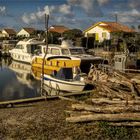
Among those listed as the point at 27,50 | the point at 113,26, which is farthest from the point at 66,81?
the point at 113,26

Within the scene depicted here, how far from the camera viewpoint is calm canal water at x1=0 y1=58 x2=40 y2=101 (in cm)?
2689

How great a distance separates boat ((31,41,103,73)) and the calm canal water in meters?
2.74

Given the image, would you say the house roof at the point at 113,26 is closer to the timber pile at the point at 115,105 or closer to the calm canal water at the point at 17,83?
the calm canal water at the point at 17,83

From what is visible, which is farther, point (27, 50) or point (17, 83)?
point (27, 50)

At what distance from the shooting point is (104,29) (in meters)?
74.9

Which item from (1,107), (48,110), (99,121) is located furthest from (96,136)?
(1,107)

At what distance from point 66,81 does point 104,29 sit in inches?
2042

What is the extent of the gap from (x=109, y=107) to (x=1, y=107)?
5893 mm

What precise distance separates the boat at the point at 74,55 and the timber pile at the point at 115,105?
17087 mm

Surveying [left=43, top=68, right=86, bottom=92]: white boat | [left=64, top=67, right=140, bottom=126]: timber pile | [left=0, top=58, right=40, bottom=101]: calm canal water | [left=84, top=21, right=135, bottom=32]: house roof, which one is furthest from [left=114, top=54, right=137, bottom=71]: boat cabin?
[left=84, top=21, right=135, bottom=32]: house roof

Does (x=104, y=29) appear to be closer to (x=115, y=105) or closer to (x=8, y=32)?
(x=8, y=32)

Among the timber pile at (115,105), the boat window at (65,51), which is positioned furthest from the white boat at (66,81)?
the boat window at (65,51)

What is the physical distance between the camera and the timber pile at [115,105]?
12.4m

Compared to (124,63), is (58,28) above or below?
above
